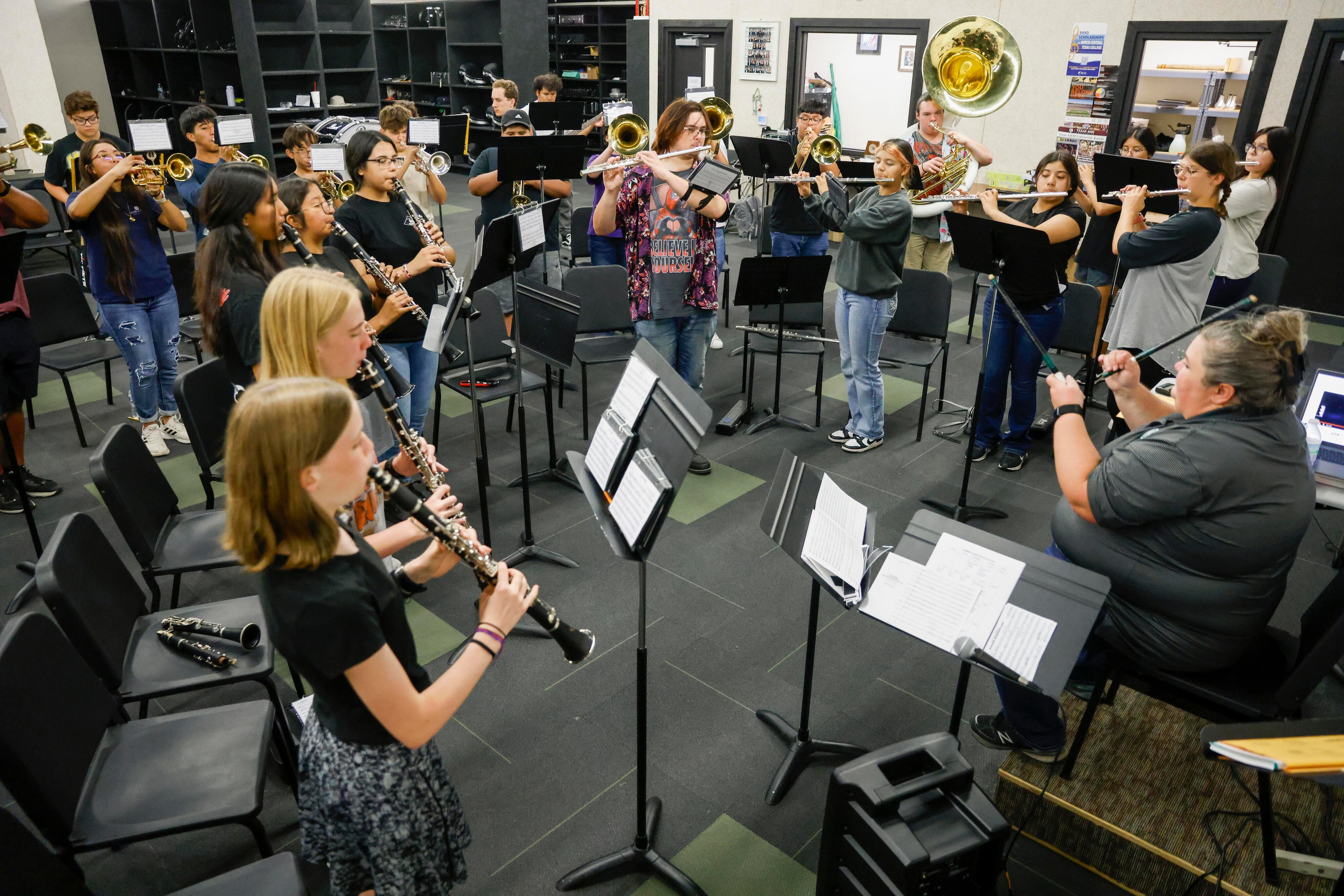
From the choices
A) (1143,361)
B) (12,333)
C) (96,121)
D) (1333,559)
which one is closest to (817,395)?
(1143,361)

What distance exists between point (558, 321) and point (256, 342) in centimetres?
153

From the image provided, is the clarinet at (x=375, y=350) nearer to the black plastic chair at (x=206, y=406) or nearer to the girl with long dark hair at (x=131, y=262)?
the black plastic chair at (x=206, y=406)

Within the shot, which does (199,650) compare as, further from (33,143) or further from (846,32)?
(846,32)

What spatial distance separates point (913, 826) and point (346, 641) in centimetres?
138

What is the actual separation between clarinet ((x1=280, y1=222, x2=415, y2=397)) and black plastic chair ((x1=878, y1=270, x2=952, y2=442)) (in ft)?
8.85

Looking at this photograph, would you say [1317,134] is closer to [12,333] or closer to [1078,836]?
[1078,836]

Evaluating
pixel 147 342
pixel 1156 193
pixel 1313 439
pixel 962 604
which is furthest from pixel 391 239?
pixel 1156 193

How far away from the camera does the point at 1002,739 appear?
2.86m

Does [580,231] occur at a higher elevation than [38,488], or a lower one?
higher

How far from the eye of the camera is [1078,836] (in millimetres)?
2527

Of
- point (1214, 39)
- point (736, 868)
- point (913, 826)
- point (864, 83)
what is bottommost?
point (736, 868)

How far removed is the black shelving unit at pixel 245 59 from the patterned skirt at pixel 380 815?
10636 millimetres

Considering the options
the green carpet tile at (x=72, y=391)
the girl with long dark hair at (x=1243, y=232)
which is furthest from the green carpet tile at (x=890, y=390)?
the green carpet tile at (x=72, y=391)

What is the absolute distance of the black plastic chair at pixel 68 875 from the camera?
1604mm
